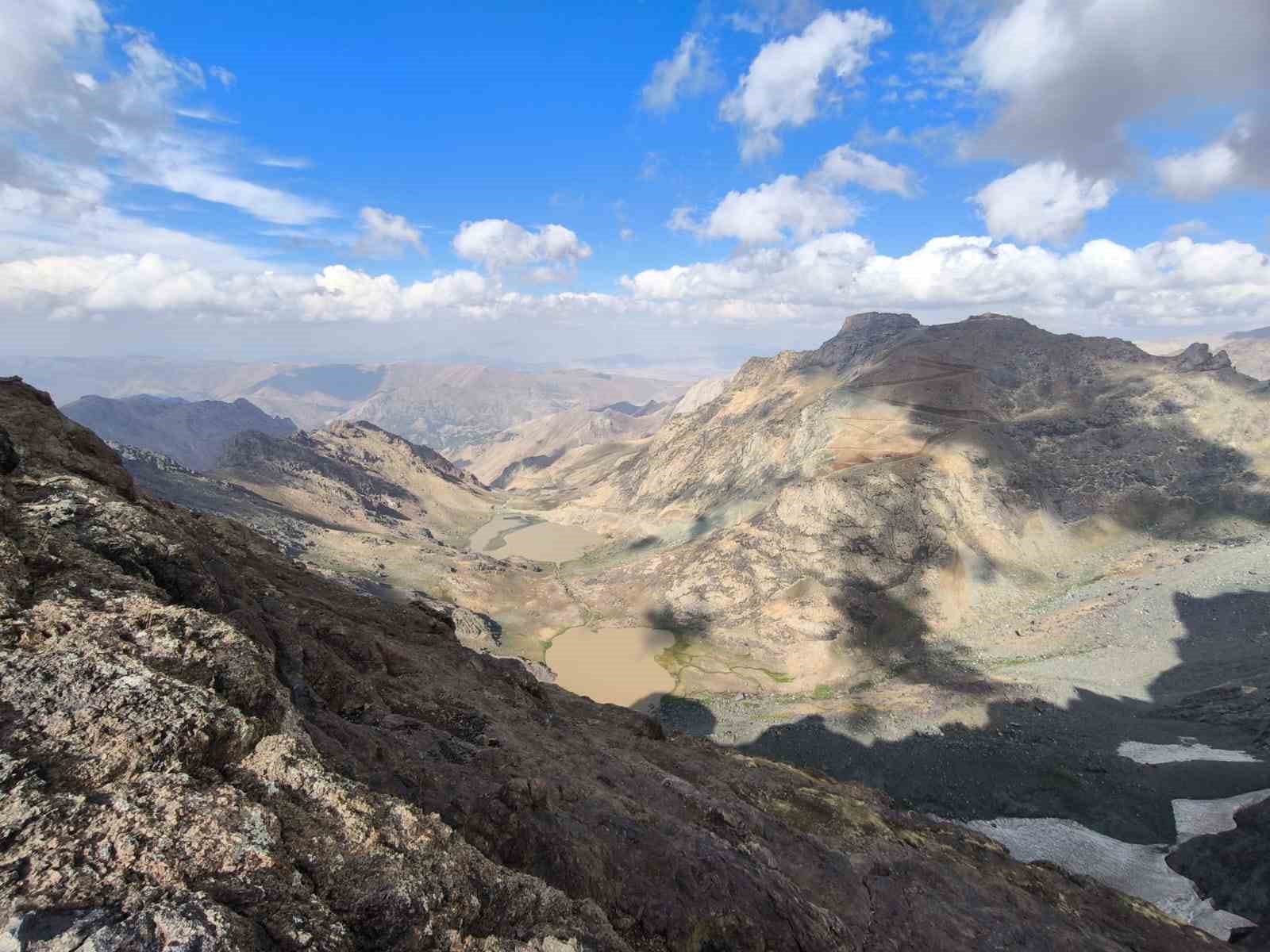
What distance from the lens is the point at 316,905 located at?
759cm

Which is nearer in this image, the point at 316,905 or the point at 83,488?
the point at 316,905

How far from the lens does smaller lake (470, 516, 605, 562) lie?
509ft

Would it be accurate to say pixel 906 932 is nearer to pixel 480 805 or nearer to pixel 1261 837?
pixel 480 805

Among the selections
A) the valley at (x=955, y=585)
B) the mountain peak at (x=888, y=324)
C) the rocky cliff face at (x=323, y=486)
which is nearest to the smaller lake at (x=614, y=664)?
the valley at (x=955, y=585)

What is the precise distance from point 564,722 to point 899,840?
1694 cm

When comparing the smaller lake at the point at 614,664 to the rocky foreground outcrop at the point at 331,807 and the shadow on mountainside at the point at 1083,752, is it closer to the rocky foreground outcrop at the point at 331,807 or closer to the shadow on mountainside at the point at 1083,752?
the shadow on mountainside at the point at 1083,752

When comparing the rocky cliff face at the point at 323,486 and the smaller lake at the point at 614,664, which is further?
the rocky cliff face at the point at 323,486

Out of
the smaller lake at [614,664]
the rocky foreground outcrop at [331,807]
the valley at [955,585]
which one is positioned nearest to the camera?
the rocky foreground outcrop at [331,807]

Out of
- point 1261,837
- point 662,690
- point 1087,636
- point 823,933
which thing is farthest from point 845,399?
point 823,933

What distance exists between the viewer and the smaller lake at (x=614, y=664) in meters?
76.0

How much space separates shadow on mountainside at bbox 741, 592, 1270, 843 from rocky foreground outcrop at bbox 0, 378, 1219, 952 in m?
18.2

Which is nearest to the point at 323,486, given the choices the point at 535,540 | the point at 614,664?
the point at 535,540

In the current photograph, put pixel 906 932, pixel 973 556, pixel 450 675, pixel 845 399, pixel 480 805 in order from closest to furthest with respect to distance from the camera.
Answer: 1. pixel 480 805
2. pixel 906 932
3. pixel 450 675
4. pixel 973 556
5. pixel 845 399

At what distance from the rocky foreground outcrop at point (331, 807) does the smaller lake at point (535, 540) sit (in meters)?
122
